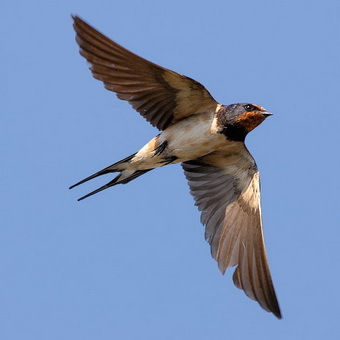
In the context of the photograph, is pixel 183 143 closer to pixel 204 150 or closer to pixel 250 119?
pixel 204 150

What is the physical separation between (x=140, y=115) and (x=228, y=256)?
1136 millimetres

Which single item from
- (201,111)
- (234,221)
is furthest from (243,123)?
(234,221)

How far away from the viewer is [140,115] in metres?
6.46

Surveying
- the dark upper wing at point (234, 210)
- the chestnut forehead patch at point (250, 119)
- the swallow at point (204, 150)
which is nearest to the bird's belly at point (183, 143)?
the swallow at point (204, 150)

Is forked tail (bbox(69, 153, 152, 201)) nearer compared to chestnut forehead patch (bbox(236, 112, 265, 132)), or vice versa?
chestnut forehead patch (bbox(236, 112, 265, 132))

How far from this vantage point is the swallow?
20.1 feet

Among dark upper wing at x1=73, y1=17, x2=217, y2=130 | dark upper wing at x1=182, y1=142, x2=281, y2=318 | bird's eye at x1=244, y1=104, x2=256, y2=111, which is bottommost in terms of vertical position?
dark upper wing at x1=182, y1=142, x2=281, y2=318

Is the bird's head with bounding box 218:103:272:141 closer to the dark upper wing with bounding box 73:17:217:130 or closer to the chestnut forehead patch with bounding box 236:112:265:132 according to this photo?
the chestnut forehead patch with bounding box 236:112:265:132

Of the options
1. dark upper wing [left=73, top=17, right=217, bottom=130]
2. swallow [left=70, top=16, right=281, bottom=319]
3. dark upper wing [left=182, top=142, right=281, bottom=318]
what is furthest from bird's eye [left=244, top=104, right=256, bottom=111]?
dark upper wing [left=182, top=142, right=281, bottom=318]

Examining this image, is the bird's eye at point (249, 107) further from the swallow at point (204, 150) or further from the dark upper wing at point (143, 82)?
the dark upper wing at point (143, 82)

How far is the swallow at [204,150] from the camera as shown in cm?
611

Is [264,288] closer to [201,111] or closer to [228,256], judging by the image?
[228,256]

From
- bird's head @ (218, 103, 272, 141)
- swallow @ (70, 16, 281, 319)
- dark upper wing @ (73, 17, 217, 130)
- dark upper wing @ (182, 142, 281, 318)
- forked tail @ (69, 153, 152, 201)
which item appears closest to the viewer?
dark upper wing @ (73, 17, 217, 130)

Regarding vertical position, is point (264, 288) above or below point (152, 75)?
below
